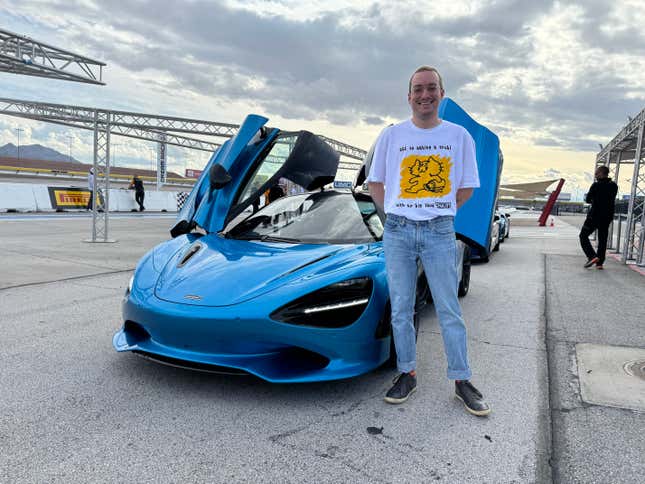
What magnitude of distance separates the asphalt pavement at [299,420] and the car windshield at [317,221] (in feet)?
3.34

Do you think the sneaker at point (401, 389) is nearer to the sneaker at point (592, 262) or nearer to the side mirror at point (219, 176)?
the side mirror at point (219, 176)

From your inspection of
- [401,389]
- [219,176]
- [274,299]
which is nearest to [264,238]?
[219,176]

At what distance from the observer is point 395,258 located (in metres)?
2.66

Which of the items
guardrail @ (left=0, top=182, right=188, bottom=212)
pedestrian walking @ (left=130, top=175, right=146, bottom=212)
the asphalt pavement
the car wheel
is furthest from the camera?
pedestrian walking @ (left=130, top=175, right=146, bottom=212)

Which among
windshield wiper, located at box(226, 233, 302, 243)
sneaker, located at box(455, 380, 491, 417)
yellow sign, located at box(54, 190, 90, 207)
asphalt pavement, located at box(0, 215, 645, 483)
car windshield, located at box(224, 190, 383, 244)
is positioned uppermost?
car windshield, located at box(224, 190, 383, 244)

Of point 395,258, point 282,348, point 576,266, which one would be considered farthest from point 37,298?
point 576,266

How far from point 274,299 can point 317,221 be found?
135 centimetres

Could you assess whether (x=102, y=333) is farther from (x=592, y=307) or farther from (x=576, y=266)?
(x=576, y=266)

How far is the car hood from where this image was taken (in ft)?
8.79

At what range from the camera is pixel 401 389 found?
270 centimetres

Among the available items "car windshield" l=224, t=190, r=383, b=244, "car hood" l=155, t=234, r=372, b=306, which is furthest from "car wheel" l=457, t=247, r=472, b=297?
"car hood" l=155, t=234, r=372, b=306

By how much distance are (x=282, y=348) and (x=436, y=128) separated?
4.77ft

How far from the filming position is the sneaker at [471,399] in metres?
2.55

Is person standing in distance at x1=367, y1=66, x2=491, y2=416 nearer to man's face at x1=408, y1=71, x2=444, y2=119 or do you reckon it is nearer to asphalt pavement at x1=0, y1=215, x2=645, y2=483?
man's face at x1=408, y1=71, x2=444, y2=119
